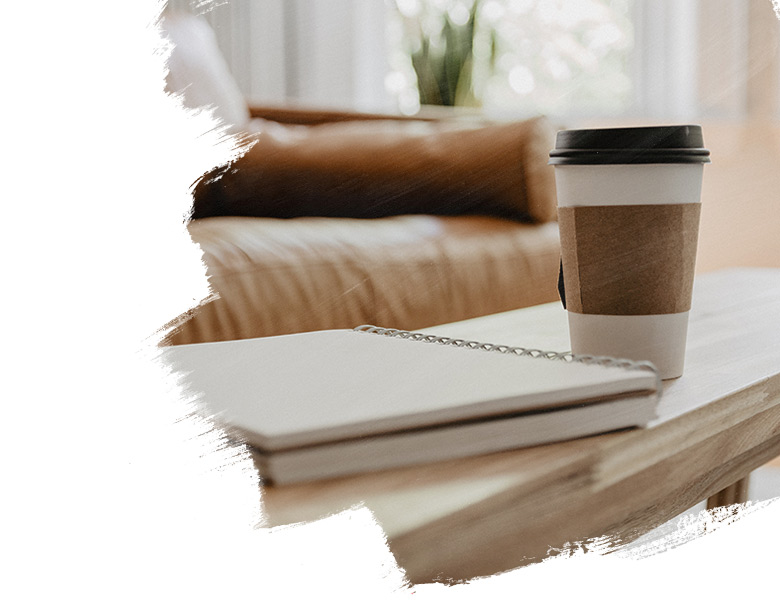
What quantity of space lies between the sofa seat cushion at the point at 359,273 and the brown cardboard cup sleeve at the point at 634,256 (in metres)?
0.55

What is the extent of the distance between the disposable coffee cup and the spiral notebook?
0.07m

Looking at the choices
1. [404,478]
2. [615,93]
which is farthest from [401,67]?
[404,478]

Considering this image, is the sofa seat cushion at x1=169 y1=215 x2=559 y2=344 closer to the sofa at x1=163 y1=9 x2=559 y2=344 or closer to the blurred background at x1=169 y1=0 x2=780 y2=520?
the sofa at x1=163 y1=9 x2=559 y2=344

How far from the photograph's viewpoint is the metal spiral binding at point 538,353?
32cm

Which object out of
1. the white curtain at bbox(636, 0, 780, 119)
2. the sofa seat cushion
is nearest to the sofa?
the sofa seat cushion

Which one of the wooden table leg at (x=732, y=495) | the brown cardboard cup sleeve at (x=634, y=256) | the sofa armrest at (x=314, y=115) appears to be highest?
the sofa armrest at (x=314, y=115)

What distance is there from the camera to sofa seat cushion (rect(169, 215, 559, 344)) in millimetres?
939

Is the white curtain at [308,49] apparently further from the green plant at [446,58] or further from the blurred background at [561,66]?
the green plant at [446,58]

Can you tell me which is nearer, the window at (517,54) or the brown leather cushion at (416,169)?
the brown leather cushion at (416,169)

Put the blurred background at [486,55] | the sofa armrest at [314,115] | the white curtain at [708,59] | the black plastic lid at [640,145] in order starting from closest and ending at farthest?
the black plastic lid at [640,145]
the sofa armrest at [314,115]
the white curtain at [708,59]
the blurred background at [486,55]

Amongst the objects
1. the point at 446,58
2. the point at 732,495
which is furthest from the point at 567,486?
the point at 446,58

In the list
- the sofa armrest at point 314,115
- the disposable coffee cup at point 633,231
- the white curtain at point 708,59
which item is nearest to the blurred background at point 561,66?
the white curtain at point 708,59

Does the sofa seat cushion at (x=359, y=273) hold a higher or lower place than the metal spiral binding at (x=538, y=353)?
lower

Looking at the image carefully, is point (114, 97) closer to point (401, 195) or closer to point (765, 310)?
point (765, 310)
